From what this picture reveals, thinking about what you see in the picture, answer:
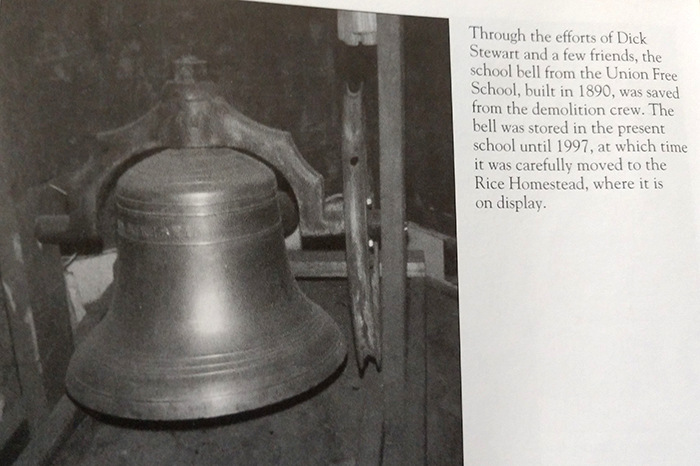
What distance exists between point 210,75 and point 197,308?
48 cm

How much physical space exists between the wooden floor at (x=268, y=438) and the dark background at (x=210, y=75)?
0.28 m

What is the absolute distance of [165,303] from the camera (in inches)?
22.4

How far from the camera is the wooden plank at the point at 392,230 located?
570mm

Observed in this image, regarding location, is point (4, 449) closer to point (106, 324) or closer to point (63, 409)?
point (63, 409)

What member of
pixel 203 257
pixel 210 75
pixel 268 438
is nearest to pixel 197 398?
pixel 203 257

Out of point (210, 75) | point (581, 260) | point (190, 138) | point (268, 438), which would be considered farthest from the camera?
point (210, 75)

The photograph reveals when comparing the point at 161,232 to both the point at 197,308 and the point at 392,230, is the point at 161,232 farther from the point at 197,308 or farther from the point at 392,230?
the point at 392,230

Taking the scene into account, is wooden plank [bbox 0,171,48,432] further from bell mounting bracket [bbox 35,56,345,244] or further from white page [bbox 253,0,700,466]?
white page [bbox 253,0,700,466]

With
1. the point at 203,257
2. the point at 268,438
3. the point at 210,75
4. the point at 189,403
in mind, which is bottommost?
the point at 268,438

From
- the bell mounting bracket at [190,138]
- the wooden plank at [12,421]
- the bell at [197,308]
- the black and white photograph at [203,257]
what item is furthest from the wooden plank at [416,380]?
the wooden plank at [12,421]

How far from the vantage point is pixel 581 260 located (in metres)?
0.62

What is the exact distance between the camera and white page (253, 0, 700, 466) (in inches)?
23.6

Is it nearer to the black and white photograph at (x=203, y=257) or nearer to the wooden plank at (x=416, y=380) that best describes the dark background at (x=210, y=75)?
the black and white photograph at (x=203, y=257)

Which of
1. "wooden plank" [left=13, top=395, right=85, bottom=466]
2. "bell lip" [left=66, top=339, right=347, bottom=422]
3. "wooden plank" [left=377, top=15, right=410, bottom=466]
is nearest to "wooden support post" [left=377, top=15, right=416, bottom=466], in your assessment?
"wooden plank" [left=377, top=15, right=410, bottom=466]
